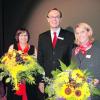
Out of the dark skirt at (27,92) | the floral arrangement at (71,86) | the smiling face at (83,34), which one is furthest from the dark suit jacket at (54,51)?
the floral arrangement at (71,86)

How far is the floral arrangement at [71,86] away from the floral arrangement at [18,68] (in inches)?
16.2

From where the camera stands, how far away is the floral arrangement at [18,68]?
10.3 ft

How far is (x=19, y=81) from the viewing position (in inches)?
123

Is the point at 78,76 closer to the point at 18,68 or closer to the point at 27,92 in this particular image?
the point at 18,68

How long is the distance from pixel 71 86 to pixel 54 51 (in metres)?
1.71

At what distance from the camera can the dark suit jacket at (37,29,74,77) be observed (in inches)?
173

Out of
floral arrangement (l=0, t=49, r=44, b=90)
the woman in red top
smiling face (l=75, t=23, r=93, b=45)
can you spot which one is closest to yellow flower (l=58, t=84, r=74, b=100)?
floral arrangement (l=0, t=49, r=44, b=90)

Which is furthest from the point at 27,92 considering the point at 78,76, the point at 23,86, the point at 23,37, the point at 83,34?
the point at 78,76

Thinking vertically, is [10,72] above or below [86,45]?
below

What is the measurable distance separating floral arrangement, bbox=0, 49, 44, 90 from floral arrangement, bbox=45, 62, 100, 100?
1.35ft

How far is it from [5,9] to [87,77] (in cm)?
371

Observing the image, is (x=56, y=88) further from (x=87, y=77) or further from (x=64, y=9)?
(x=64, y=9)

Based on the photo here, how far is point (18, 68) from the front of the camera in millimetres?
3215

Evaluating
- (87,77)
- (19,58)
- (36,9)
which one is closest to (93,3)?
(36,9)
